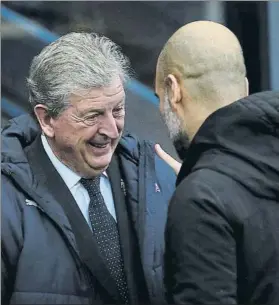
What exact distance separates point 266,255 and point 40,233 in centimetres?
51

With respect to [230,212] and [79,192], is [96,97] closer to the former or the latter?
[79,192]

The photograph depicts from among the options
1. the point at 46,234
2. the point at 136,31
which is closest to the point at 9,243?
the point at 46,234

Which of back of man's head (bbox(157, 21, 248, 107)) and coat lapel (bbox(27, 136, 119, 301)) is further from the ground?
back of man's head (bbox(157, 21, 248, 107))

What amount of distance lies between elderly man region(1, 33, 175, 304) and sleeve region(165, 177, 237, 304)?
28 centimetres

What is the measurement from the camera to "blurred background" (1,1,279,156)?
5.49 feet

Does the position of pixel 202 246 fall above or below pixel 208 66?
below

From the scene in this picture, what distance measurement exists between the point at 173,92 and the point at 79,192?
334 mm

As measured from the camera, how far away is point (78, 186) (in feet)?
5.32

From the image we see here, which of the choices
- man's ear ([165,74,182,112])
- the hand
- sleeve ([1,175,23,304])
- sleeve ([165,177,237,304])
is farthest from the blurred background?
sleeve ([165,177,237,304])

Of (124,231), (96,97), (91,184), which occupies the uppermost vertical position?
(96,97)

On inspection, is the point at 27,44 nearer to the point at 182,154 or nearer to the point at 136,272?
the point at 182,154

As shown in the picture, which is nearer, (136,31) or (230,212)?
(230,212)

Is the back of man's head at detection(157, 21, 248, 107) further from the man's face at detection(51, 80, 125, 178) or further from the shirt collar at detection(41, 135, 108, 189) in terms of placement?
the shirt collar at detection(41, 135, 108, 189)

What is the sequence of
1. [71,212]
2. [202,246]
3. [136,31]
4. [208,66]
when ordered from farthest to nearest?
[136,31] < [71,212] < [208,66] < [202,246]
